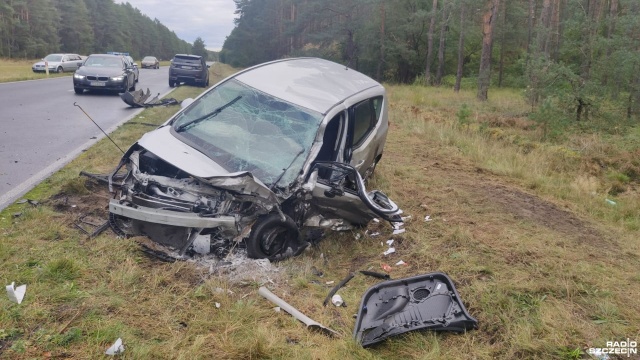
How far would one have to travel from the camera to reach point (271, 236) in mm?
4465

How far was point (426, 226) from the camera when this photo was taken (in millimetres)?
5535

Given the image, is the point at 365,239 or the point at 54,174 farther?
the point at 54,174

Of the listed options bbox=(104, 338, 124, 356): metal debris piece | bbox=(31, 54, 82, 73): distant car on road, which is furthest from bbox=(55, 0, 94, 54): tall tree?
bbox=(104, 338, 124, 356): metal debris piece

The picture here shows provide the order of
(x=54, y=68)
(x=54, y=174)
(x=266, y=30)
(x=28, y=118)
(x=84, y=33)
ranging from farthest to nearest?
(x=84, y=33)
(x=266, y=30)
(x=54, y=68)
(x=28, y=118)
(x=54, y=174)

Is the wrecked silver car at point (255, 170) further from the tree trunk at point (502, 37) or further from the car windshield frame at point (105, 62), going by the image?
the tree trunk at point (502, 37)

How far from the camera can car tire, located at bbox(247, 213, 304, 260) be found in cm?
437

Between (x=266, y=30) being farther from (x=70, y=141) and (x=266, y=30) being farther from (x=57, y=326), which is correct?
(x=57, y=326)

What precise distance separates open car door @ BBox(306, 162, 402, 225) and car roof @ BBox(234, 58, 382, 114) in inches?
30.2

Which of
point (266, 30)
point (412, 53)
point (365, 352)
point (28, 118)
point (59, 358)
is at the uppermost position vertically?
point (266, 30)

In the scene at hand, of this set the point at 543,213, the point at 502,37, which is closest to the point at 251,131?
the point at 543,213

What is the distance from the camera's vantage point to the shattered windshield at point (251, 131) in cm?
470

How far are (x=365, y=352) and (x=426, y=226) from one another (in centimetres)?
262

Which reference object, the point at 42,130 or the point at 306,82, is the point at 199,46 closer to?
the point at 42,130

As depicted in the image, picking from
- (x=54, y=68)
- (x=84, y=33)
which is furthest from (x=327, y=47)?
(x=84, y=33)
